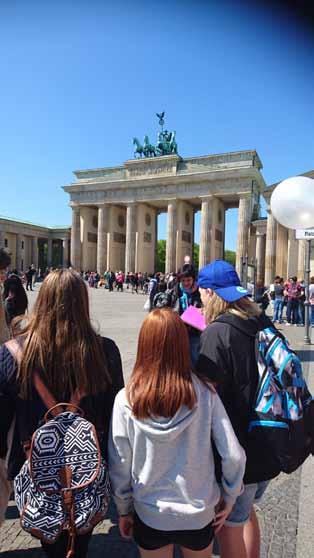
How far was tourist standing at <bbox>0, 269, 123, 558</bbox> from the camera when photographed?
175 cm

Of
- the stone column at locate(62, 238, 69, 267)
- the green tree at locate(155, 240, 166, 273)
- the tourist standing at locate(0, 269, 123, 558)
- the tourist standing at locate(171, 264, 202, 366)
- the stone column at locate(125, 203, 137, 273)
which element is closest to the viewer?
the tourist standing at locate(0, 269, 123, 558)

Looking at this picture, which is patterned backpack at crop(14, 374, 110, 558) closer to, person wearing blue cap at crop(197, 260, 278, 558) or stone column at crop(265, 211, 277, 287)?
person wearing blue cap at crop(197, 260, 278, 558)

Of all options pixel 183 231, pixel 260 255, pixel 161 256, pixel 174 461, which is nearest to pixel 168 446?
pixel 174 461

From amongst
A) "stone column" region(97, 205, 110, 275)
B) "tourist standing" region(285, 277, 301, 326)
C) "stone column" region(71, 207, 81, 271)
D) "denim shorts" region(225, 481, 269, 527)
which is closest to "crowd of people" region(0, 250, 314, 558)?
"denim shorts" region(225, 481, 269, 527)

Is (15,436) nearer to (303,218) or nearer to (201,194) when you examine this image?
(303,218)

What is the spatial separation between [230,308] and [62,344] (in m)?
1.00

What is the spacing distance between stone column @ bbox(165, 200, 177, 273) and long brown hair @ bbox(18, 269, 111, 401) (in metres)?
45.4

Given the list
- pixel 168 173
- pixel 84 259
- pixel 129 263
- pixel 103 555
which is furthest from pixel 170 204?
pixel 103 555

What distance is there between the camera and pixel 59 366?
69.2 inches

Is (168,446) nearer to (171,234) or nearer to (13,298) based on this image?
(13,298)

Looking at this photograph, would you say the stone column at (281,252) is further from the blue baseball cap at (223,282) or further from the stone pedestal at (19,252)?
the stone pedestal at (19,252)

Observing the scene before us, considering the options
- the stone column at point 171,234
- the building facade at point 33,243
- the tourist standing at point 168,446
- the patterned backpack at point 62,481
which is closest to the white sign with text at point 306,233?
the tourist standing at point 168,446

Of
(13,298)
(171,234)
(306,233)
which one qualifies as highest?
(171,234)

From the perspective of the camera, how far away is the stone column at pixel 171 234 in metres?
47.2
